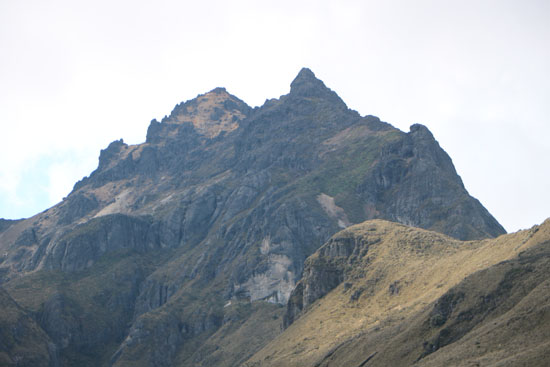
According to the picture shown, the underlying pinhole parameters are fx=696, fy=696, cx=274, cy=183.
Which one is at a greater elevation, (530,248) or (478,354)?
(530,248)

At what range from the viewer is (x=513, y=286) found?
161 m

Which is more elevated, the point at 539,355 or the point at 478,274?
the point at 478,274

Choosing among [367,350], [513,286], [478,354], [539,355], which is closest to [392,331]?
[367,350]

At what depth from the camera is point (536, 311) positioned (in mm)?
137125

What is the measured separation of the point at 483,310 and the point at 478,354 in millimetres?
27448

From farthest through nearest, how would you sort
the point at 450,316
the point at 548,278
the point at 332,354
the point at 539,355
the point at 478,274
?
the point at 332,354 < the point at 478,274 < the point at 450,316 < the point at 548,278 < the point at 539,355

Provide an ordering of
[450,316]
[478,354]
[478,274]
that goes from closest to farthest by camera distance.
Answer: [478,354] < [450,316] < [478,274]

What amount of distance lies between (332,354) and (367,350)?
18824 millimetres

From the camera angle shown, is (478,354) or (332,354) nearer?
(478,354)

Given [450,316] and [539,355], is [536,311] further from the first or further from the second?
[450,316]

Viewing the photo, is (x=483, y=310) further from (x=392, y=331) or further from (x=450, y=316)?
(x=392, y=331)

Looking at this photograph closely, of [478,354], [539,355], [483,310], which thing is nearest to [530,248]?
[483,310]

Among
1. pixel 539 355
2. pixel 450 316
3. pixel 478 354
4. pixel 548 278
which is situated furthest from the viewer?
pixel 450 316

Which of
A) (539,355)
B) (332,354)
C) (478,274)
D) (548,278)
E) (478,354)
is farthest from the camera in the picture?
Result: (332,354)
